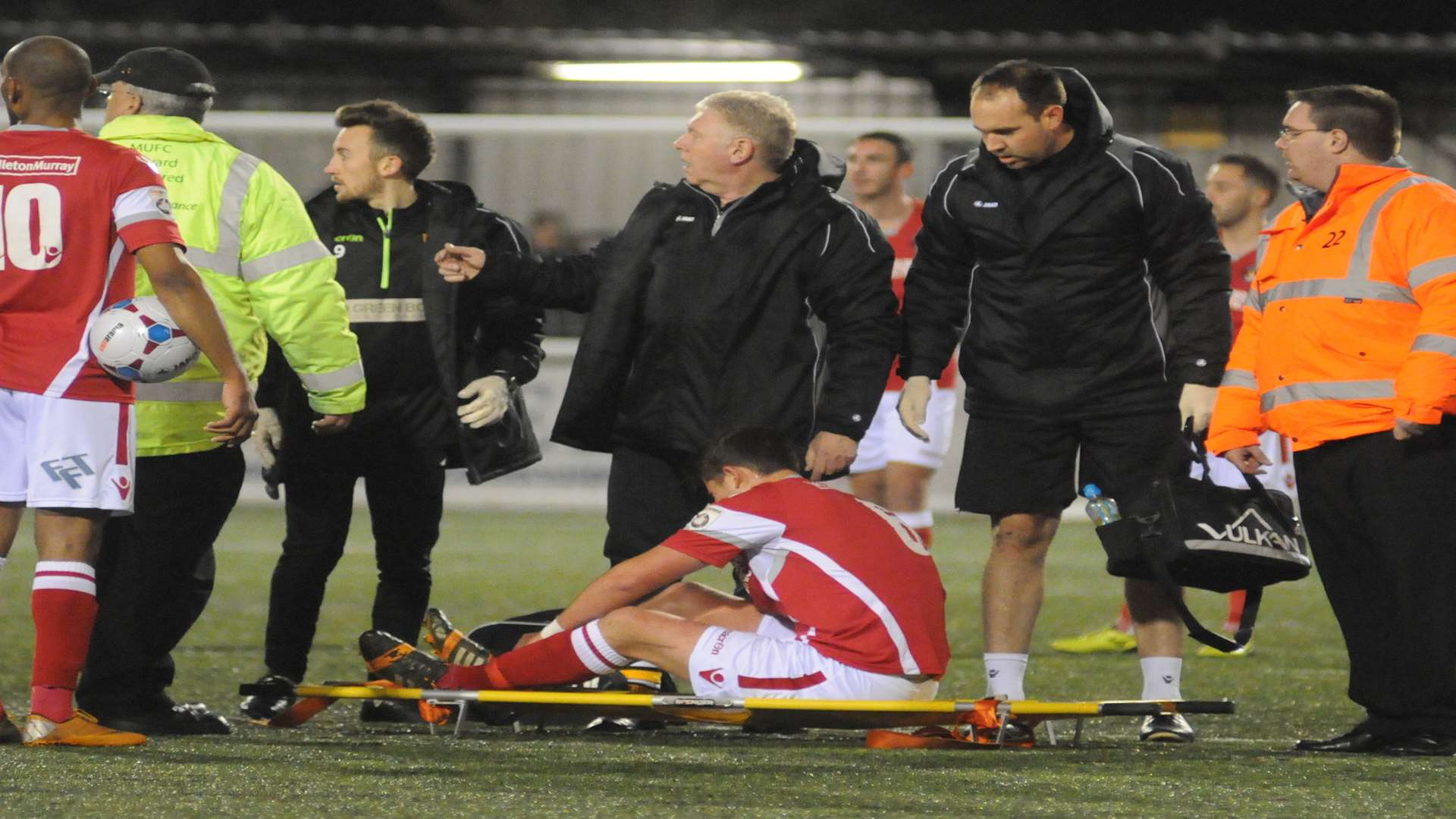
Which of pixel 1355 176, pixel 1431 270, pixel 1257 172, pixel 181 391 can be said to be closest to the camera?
pixel 1431 270

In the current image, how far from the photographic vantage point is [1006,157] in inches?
212

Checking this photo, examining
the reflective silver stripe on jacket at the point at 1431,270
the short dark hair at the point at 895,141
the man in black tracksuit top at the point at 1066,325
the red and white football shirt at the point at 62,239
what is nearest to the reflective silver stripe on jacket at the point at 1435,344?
the reflective silver stripe on jacket at the point at 1431,270

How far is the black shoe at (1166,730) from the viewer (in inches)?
207

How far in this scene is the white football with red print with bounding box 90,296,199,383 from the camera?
4574mm

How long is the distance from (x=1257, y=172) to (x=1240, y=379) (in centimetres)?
273

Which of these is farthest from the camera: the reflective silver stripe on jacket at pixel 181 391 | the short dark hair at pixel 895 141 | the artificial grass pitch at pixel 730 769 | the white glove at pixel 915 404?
the short dark hair at pixel 895 141

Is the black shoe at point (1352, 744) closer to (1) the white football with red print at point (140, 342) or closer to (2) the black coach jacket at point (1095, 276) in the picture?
(2) the black coach jacket at point (1095, 276)

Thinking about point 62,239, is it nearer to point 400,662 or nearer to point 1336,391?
point 400,662

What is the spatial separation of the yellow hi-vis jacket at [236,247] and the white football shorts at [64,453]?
474 millimetres

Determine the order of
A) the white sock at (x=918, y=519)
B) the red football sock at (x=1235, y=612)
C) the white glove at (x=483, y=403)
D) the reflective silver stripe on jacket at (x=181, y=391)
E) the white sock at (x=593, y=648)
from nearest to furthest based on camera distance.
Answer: the white sock at (x=593, y=648), the reflective silver stripe on jacket at (x=181, y=391), the white glove at (x=483, y=403), the red football sock at (x=1235, y=612), the white sock at (x=918, y=519)

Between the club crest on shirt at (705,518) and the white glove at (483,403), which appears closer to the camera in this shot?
the club crest on shirt at (705,518)

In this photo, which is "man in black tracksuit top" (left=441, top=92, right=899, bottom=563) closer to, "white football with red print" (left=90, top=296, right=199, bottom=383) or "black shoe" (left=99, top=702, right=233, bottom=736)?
"white football with red print" (left=90, top=296, right=199, bottom=383)

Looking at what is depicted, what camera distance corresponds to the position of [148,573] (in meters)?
5.16

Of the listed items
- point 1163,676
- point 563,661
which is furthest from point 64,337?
point 1163,676
